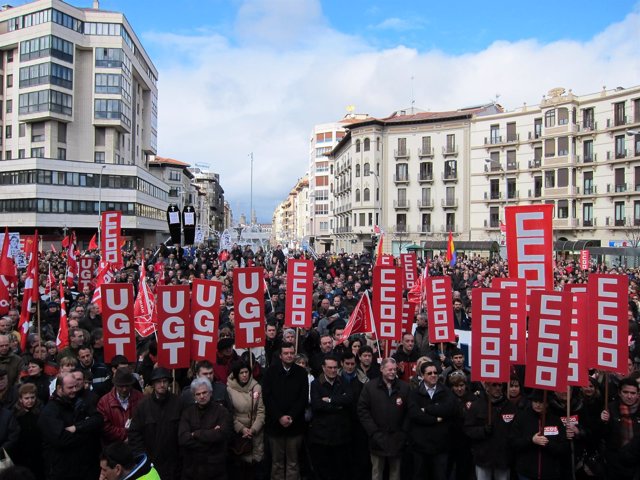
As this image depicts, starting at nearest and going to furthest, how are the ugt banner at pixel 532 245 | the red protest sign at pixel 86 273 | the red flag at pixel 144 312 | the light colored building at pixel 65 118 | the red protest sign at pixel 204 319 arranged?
the red protest sign at pixel 204 319
the ugt banner at pixel 532 245
the red flag at pixel 144 312
the red protest sign at pixel 86 273
the light colored building at pixel 65 118

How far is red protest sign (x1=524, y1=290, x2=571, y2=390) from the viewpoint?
5840 millimetres

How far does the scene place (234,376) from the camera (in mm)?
6355

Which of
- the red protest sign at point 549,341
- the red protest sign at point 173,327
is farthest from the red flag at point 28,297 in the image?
the red protest sign at point 549,341

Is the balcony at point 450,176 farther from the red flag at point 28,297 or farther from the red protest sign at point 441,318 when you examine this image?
the red flag at point 28,297

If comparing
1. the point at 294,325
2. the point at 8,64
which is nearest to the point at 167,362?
the point at 294,325

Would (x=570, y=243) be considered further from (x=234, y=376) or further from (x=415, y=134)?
(x=234, y=376)

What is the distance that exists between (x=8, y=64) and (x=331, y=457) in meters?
64.2

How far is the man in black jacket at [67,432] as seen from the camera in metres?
5.26

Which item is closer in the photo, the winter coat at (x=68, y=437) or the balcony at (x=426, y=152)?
the winter coat at (x=68, y=437)

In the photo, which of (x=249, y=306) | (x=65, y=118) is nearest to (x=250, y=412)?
(x=249, y=306)

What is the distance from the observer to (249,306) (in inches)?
296

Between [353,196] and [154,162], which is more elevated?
[154,162]

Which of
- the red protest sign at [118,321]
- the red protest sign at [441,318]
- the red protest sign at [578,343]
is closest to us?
the red protest sign at [578,343]

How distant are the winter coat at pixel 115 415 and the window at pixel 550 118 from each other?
52326 millimetres
